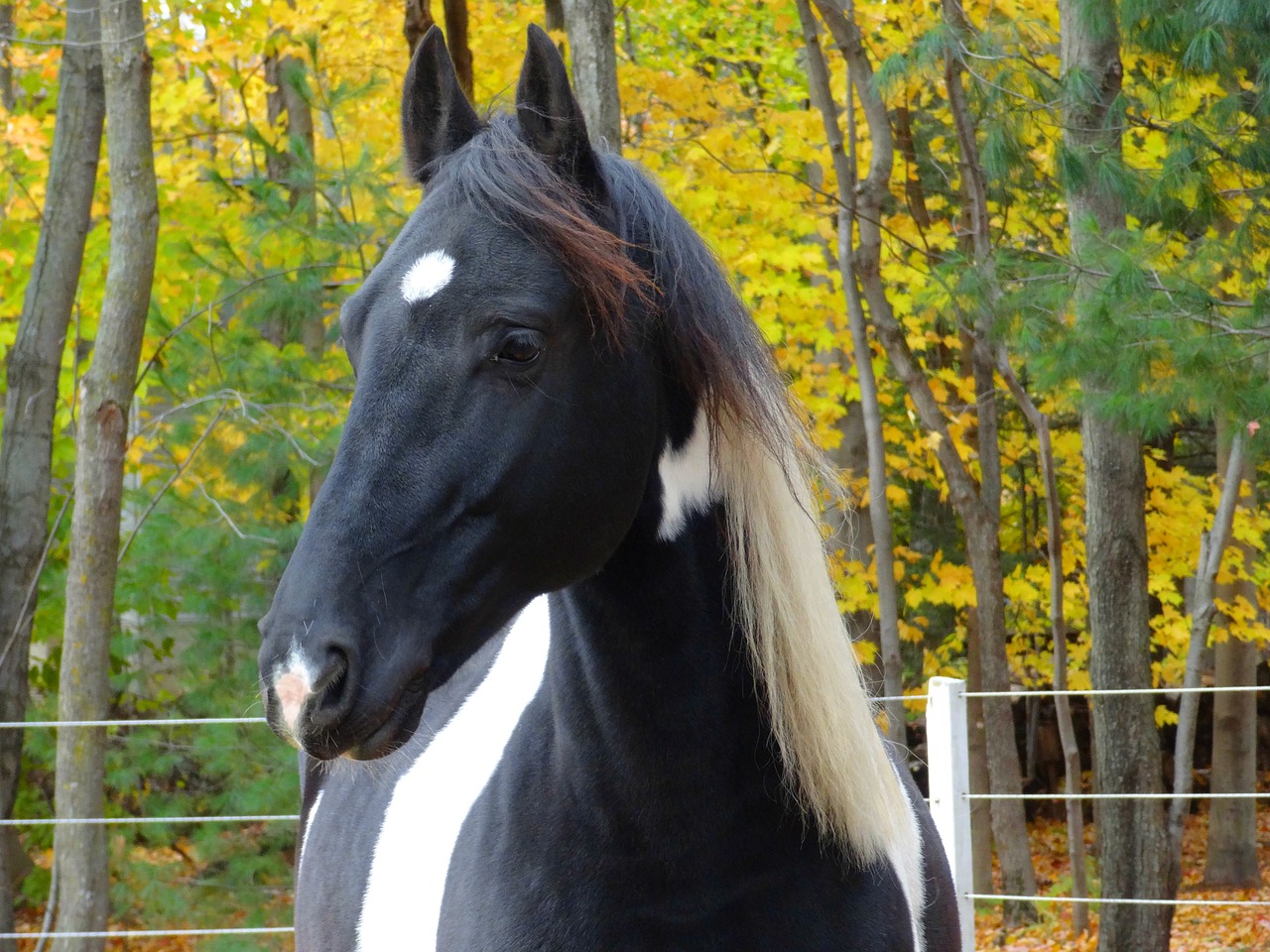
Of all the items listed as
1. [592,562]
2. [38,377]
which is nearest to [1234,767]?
[38,377]

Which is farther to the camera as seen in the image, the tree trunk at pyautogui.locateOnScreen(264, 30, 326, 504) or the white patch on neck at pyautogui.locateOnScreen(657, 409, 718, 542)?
the tree trunk at pyautogui.locateOnScreen(264, 30, 326, 504)

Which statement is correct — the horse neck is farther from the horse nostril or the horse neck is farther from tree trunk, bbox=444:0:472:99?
tree trunk, bbox=444:0:472:99

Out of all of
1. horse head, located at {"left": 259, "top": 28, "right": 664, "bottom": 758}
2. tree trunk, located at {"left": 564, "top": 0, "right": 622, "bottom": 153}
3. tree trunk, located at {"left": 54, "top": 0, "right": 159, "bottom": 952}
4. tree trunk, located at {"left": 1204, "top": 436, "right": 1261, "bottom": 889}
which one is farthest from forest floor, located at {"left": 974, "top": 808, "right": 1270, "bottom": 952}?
horse head, located at {"left": 259, "top": 28, "right": 664, "bottom": 758}

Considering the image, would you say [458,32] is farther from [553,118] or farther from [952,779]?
[553,118]

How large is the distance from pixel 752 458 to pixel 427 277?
1.61 feet

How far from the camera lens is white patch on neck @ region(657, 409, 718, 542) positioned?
1682mm

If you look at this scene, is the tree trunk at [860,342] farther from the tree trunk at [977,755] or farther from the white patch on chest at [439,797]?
the white patch on chest at [439,797]

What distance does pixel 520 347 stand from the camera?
1489 millimetres

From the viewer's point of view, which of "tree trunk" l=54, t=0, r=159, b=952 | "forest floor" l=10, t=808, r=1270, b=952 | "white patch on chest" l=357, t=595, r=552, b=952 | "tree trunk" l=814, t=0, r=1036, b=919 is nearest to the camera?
"white patch on chest" l=357, t=595, r=552, b=952

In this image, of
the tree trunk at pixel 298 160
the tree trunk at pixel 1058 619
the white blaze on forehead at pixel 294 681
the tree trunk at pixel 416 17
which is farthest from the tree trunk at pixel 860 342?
the white blaze on forehead at pixel 294 681

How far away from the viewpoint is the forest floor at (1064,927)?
8.13 m

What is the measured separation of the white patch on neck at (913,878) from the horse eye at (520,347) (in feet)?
2.94

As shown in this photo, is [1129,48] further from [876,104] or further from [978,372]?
[978,372]

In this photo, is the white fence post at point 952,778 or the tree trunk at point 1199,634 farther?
the tree trunk at point 1199,634
